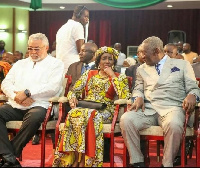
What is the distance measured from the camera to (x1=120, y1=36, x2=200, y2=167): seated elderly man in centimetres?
439

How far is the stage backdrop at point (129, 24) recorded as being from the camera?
55.9 ft

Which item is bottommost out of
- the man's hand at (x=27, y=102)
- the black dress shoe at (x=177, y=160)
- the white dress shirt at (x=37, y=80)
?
A: the black dress shoe at (x=177, y=160)

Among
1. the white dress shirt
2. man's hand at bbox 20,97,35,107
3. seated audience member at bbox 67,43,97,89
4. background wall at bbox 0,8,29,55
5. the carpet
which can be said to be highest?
background wall at bbox 0,8,29,55

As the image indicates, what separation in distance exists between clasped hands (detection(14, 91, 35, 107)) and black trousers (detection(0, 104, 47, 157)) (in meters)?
0.10

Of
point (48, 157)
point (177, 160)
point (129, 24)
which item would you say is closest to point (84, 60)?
point (48, 157)

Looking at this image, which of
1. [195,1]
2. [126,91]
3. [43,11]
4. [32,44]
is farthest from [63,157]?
[43,11]

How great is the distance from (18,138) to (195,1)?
10067mm

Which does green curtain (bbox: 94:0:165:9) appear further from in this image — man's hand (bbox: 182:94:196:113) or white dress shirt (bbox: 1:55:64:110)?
man's hand (bbox: 182:94:196:113)

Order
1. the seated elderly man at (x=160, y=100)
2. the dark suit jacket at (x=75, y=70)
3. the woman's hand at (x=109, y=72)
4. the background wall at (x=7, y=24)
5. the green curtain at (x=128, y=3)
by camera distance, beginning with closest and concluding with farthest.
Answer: the seated elderly man at (x=160, y=100)
the woman's hand at (x=109, y=72)
the dark suit jacket at (x=75, y=70)
the green curtain at (x=128, y=3)
the background wall at (x=7, y=24)

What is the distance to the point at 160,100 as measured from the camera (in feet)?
15.5

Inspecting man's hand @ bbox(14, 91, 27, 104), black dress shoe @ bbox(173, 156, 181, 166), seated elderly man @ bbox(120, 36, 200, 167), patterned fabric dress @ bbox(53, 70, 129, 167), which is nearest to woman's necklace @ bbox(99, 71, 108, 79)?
patterned fabric dress @ bbox(53, 70, 129, 167)

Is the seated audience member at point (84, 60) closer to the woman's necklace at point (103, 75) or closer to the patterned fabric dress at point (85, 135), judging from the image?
the woman's necklace at point (103, 75)

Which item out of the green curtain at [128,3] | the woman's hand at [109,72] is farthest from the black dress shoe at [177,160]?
the green curtain at [128,3]

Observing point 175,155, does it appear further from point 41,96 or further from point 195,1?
point 195,1
